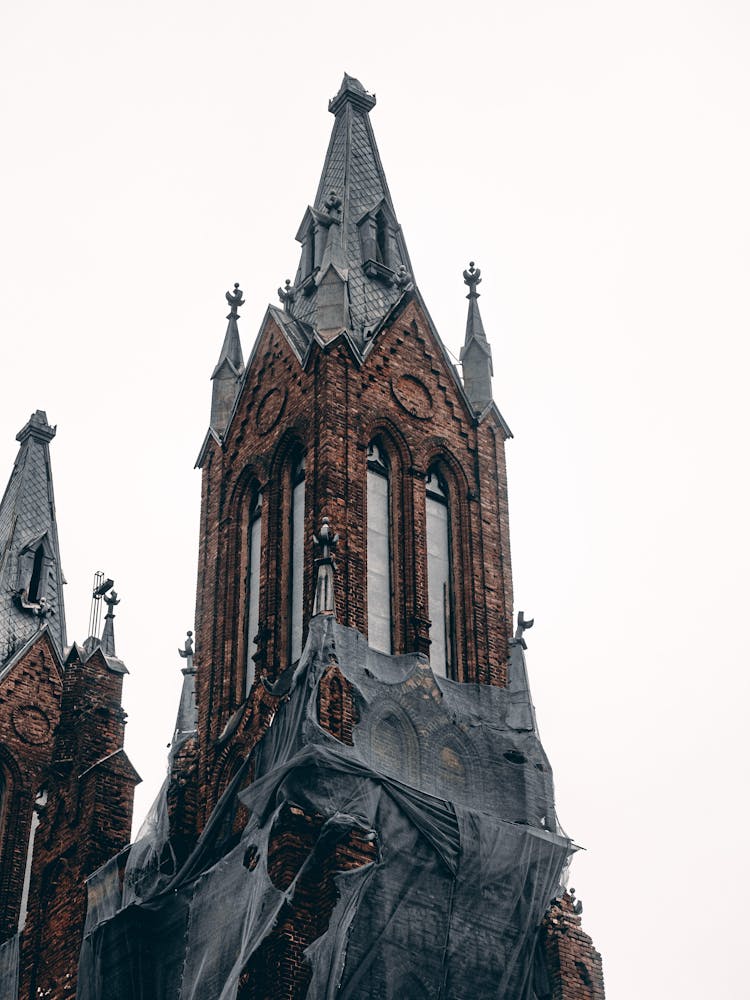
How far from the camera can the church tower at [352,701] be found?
28734 mm

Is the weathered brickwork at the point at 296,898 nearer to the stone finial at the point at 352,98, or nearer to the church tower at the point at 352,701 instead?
the church tower at the point at 352,701

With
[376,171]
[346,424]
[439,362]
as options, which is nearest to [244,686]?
[346,424]

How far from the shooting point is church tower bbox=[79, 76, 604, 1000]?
2873 cm

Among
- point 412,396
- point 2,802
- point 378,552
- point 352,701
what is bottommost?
point 352,701

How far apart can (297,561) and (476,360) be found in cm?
627

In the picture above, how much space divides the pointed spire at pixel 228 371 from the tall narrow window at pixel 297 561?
3.40m

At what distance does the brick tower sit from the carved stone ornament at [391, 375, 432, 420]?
6935 mm

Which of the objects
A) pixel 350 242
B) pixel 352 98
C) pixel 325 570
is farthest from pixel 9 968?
pixel 352 98

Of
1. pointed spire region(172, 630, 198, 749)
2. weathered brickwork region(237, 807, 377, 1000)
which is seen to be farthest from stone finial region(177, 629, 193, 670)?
weathered brickwork region(237, 807, 377, 1000)

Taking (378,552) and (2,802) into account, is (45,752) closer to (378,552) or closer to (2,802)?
(2,802)

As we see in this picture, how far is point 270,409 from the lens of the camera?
1426 inches

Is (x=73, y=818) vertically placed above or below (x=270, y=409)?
below

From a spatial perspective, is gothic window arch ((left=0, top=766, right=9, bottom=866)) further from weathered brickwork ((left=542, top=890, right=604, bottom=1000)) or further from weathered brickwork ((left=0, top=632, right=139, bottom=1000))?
weathered brickwork ((left=542, top=890, right=604, bottom=1000))

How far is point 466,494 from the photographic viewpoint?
116 feet
